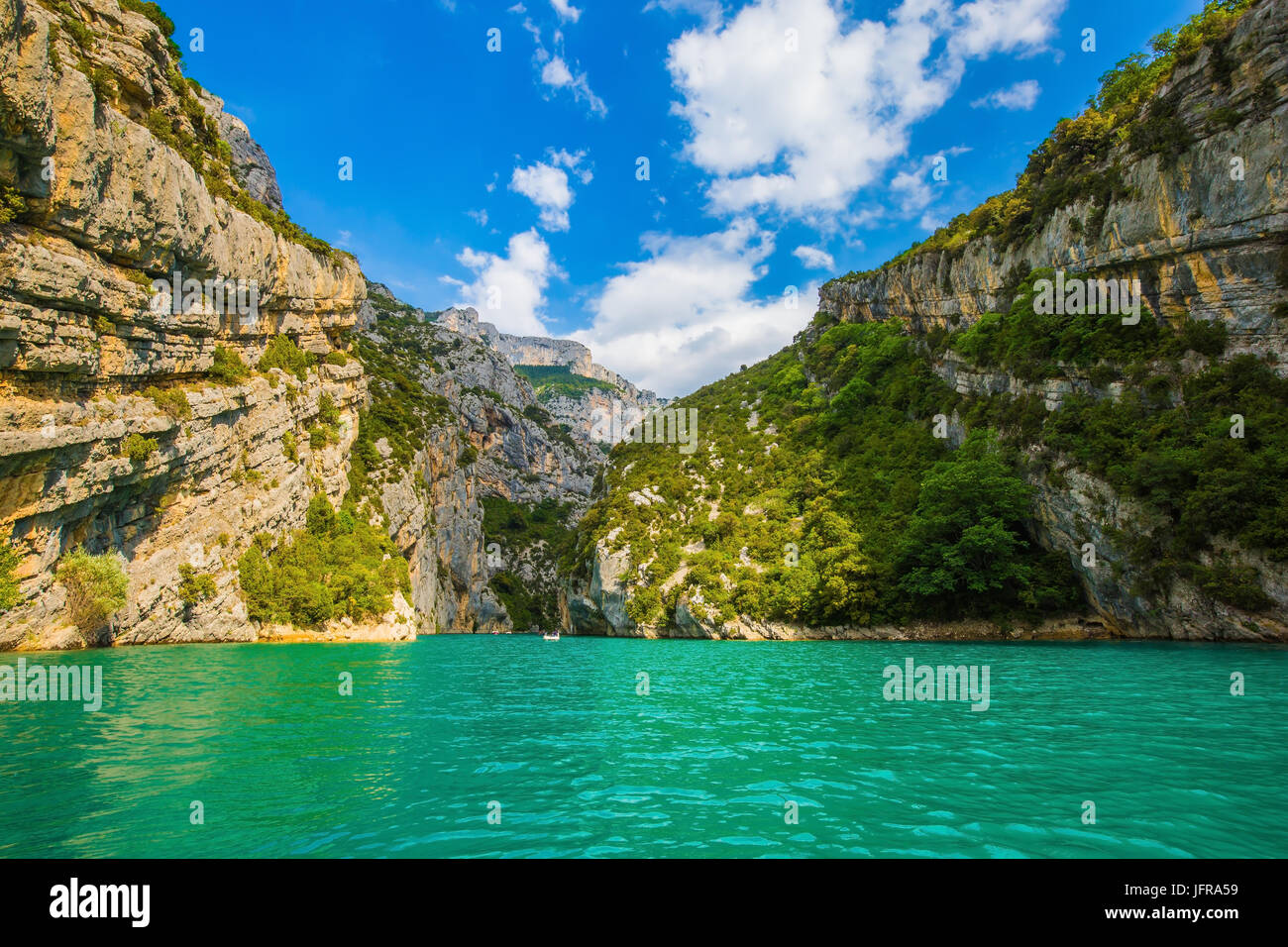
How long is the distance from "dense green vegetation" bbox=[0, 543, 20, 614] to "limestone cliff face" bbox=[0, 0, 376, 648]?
0.56 meters

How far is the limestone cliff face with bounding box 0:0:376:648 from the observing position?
26.0m

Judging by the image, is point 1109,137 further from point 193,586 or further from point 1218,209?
point 193,586

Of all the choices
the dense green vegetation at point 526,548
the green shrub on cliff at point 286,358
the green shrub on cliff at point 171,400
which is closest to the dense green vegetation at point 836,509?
the green shrub on cliff at point 286,358

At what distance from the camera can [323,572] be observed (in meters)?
49.7

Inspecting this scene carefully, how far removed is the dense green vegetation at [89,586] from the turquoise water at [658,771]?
16776 mm

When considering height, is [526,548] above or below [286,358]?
below

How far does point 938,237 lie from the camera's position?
62000 millimetres

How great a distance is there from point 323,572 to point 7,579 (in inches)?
918

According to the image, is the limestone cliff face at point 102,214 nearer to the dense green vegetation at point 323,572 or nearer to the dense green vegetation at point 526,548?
the dense green vegetation at point 323,572

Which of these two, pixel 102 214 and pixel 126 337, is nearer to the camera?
pixel 102 214

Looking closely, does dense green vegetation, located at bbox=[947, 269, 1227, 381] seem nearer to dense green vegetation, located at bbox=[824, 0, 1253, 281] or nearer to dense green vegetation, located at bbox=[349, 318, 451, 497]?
dense green vegetation, located at bbox=[824, 0, 1253, 281]

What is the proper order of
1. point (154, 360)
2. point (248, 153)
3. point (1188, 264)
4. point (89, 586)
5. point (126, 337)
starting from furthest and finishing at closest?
point (248, 153) → point (154, 360) → point (1188, 264) → point (126, 337) → point (89, 586)

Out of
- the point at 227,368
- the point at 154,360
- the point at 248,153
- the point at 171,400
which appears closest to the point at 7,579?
the point at 171,400

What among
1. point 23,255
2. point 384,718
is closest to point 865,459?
point 384,718
